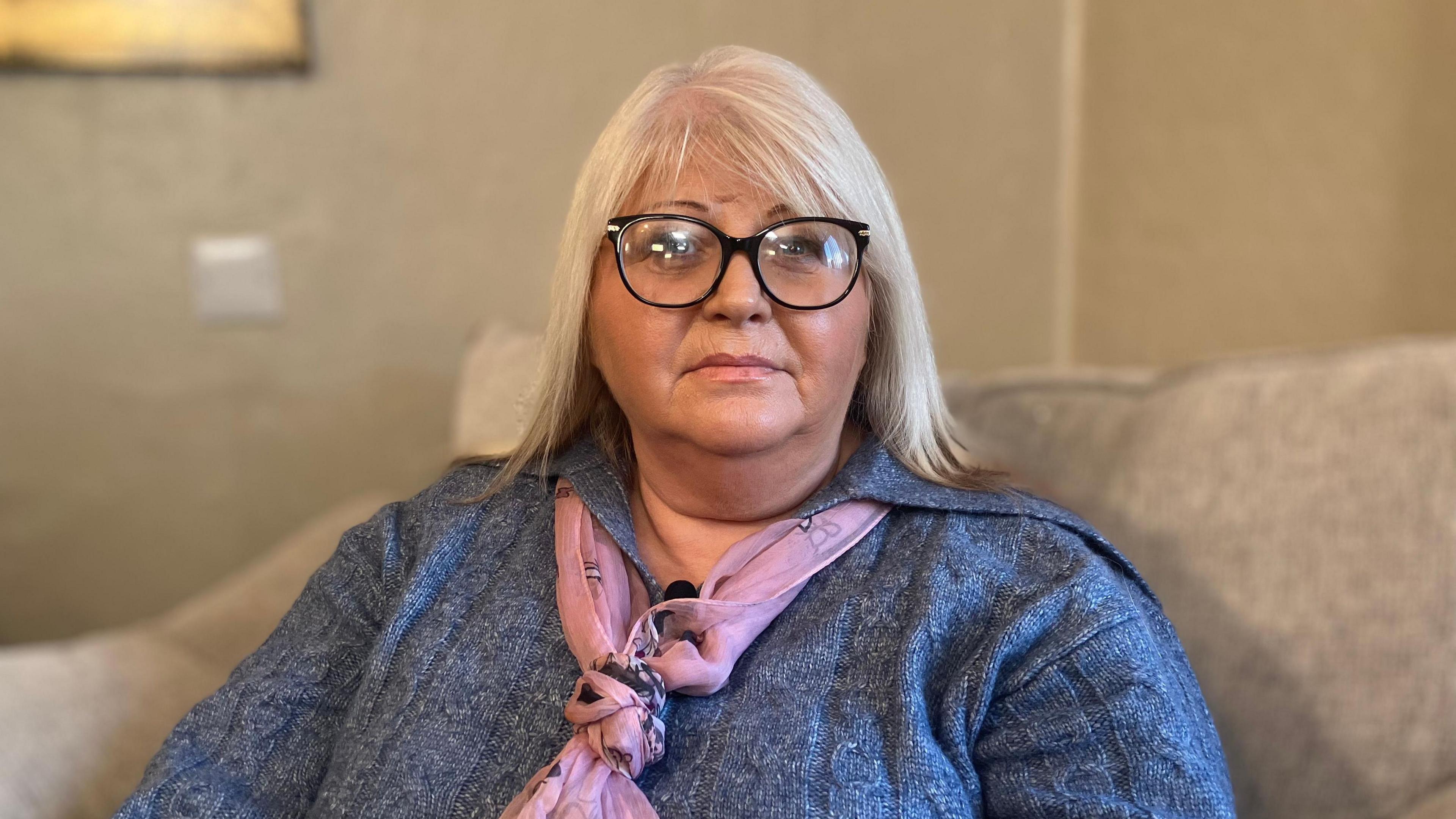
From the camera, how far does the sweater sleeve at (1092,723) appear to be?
35.0 inches

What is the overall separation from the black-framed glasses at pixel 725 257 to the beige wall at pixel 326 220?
1.01 m

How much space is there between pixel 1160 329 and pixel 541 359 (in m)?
1.16

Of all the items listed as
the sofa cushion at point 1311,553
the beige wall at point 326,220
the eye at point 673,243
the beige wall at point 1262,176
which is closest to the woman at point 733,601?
the eye at point 673,243

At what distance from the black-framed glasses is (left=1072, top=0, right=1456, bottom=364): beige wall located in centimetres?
88

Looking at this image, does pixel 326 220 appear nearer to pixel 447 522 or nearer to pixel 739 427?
pixel 447 522

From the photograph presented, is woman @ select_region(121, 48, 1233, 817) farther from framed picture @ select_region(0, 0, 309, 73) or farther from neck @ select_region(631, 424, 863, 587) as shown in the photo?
framed picture @ select_region(0, 0, 309, 73)

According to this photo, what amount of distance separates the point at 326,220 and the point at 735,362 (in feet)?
3.89

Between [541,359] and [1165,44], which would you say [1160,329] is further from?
[541,359]

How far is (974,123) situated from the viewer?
81.4 inches

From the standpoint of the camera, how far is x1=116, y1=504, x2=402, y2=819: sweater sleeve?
1.01m

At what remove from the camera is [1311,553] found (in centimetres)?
120

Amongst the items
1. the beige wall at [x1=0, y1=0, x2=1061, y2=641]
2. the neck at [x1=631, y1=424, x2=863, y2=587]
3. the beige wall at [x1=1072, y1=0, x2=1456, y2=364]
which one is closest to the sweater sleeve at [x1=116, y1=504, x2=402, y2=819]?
the neck at [x1=631, y1=424, x2=863, y2=587]

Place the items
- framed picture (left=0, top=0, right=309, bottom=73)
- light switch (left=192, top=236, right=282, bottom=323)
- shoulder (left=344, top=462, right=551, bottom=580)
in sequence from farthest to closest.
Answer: light switch (left=192, top=236, right=282, bottom=323) < framed picture (left=0, top=0, right=309, bottom=73) < shoulder (left=344, top=462, right=551, bottom=580)

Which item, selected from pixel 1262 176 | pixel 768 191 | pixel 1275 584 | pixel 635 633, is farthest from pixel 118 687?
pixel 1262 176
